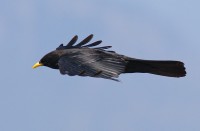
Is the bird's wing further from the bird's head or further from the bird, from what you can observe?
the bird's head

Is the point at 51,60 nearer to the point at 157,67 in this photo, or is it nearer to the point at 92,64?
the point at 157,67

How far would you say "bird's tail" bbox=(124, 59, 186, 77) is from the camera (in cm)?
1719

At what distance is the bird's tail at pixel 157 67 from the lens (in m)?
17.2

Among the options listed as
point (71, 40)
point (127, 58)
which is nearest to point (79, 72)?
point (127, 58)

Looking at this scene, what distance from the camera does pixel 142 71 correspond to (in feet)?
57.5

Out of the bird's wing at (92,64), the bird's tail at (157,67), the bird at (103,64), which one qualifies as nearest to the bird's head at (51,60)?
the bird at (103,64)

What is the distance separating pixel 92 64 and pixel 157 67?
2.78m

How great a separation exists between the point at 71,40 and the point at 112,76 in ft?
24.0

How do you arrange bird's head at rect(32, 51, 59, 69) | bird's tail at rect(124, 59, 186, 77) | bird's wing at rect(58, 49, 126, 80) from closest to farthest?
1. bird's wing at rect(58, 49, 126, 80)
2. bird's tail at rect(124, 59, 186, 77)
3. bird's head at rect(32, 51, 59, 69)

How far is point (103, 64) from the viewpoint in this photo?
15219 millimetres

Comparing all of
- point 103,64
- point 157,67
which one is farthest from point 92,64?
point 157,67

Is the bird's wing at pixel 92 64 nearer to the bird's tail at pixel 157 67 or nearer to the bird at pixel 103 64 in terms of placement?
the bird at pixel 103 64

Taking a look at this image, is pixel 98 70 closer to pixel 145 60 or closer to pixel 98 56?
pixel 98 56

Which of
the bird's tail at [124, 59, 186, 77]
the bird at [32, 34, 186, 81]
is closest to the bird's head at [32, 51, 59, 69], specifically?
the bird at [32, 34, 186, 81]
